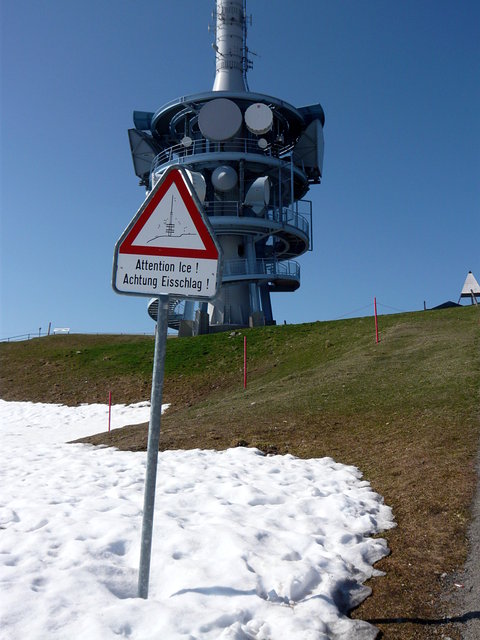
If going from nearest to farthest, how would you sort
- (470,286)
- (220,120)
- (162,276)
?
(162,276) < (470,286) < (220,120)

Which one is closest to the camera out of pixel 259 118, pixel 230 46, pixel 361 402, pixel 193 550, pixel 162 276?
pixel 162 276

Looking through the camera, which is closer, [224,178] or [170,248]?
[170,248]

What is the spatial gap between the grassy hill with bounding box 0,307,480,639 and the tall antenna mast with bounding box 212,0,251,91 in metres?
24.8

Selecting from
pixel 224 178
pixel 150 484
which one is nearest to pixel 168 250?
pixel 150 484

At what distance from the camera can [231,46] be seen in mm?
47156

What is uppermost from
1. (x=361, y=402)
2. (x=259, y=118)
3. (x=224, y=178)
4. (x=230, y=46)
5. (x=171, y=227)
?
(x=230, y=46)

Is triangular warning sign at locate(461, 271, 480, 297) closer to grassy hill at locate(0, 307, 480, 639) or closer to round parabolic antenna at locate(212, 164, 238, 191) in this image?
grassy hill at locate(0, 307, 480, 639)

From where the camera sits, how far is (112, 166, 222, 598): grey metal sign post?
4410 mm

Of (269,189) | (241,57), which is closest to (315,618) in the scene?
(269,189)

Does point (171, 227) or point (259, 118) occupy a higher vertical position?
point (259, 118)

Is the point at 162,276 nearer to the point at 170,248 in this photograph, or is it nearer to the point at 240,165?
the point at 170,248

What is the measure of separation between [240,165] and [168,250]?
38.0m

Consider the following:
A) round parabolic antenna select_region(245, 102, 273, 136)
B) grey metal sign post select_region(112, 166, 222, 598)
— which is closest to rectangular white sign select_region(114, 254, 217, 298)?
grey metal sign post select_region(112, 166, 222, 598)

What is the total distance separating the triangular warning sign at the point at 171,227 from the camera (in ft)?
14.6
